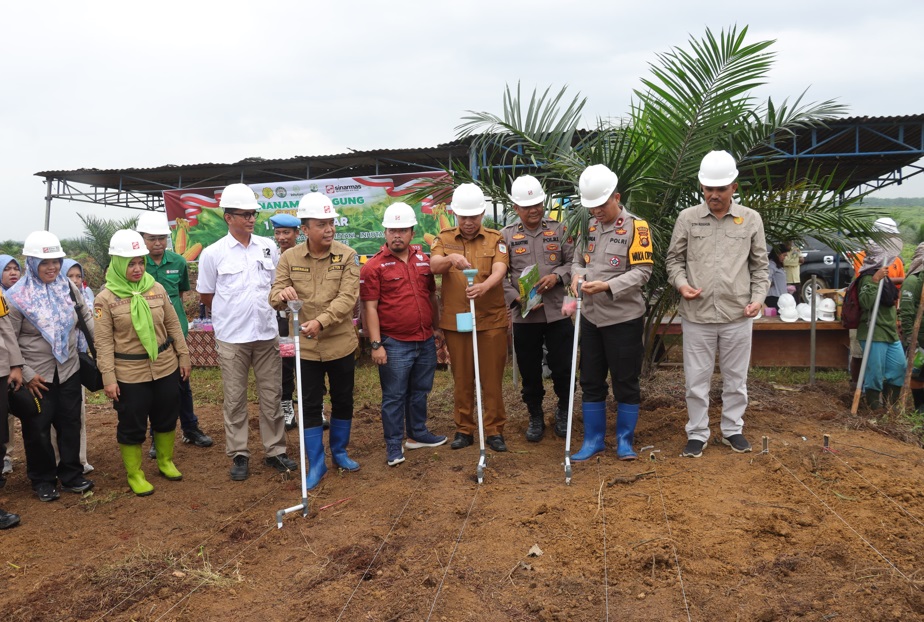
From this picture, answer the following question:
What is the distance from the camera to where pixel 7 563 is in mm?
3918

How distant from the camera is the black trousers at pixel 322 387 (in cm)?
476

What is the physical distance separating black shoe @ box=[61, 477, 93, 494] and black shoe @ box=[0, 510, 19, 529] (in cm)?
54

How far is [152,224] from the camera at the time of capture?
18.4ft

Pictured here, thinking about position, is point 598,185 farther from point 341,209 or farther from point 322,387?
point 341,209

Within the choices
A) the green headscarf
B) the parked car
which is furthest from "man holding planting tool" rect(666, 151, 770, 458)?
the parked car

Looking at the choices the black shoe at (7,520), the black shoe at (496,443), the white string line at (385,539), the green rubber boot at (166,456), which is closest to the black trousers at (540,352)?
the black shoe at (496,443)

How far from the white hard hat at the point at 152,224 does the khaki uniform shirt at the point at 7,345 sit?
1.26m

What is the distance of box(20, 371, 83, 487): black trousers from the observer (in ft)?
15.8

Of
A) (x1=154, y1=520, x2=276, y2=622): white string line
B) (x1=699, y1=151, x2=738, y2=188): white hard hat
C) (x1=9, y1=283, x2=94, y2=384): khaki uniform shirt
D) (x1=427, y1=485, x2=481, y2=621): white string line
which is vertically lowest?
(x1=154, y1=520, x2=276, y2=622): white string line

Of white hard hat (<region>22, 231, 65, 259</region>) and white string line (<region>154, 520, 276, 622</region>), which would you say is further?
white hard hat (<region>22, 231, 65, 259</region>)

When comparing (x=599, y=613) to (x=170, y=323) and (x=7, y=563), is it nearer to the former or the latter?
(x=7, y=563)

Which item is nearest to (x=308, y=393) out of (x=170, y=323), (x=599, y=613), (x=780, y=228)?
(x=170, y=323)

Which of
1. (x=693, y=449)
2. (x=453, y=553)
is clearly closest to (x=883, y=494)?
(x=693, y=449)

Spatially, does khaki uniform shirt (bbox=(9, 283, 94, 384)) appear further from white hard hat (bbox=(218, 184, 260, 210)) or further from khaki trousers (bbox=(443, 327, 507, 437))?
khaki trousers (bbox=(443, 327, 507, 437))
